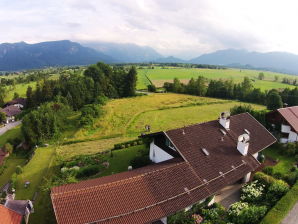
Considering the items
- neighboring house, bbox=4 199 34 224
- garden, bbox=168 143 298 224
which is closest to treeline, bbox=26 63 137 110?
neighboring house, bbox=4 199 34 224

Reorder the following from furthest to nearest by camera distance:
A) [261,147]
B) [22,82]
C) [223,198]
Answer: [22,82]
[261,147]
[223,198]

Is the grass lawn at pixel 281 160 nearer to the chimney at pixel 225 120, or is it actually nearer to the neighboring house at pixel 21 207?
the chimney at pixel 225 120

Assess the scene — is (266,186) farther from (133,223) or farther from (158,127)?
(158,127)

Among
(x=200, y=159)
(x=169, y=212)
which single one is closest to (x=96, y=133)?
(x=200, y=159)

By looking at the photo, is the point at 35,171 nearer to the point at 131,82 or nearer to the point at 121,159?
the point at 121,159

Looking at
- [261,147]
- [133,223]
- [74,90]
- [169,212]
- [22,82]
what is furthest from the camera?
[22,82]

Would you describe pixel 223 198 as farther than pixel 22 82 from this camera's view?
No
